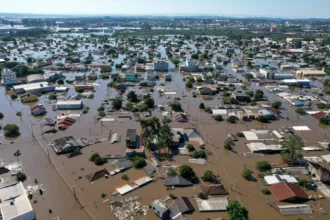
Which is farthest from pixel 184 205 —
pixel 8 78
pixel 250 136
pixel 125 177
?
pixel 8 78

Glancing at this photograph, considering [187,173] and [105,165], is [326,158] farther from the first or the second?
[105,165]

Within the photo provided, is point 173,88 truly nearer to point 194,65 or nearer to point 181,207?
point 194,65

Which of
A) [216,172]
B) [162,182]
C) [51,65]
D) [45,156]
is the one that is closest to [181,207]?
[162,182]

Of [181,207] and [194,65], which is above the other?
[194,65]

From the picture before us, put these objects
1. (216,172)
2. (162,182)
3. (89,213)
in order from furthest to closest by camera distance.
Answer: (216,172)
(162,182)
(89,213)

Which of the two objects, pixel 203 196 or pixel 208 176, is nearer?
pixel 203 196

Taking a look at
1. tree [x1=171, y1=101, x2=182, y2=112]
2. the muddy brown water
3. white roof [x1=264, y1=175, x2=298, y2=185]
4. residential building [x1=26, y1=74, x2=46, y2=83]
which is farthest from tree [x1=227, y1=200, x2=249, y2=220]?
residential building [x1=26, y1=74, x2=46, y2=83]

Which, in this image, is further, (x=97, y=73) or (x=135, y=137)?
(x=97, y=73)
